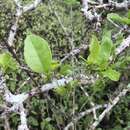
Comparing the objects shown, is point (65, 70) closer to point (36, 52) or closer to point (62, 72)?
point (62, 72)

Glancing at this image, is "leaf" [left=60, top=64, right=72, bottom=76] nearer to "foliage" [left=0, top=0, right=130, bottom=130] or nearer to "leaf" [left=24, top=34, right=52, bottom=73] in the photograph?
"foliage" [left=0, top=0, right=130, bottom=130]

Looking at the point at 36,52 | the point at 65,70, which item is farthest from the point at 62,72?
the point at 36,52

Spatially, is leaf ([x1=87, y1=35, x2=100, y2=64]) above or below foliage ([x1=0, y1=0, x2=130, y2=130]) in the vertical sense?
above

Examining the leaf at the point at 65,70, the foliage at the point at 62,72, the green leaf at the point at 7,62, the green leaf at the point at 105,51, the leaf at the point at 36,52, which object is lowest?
the foliage at the point at 62,72

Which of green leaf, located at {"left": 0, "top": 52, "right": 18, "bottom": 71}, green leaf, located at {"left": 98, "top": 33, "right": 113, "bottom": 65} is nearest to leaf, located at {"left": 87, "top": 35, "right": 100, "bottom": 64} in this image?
green leaf, located at {"left": 98, "top": 33, "right": 113, "bottom": 65}

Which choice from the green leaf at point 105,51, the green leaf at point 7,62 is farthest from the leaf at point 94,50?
the green leaf at point 7,62

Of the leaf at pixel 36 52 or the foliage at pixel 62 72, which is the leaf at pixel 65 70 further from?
the leaf at pixel 36 52

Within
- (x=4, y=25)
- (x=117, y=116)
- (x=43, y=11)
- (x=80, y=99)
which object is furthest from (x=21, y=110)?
(x=43, y=11)
